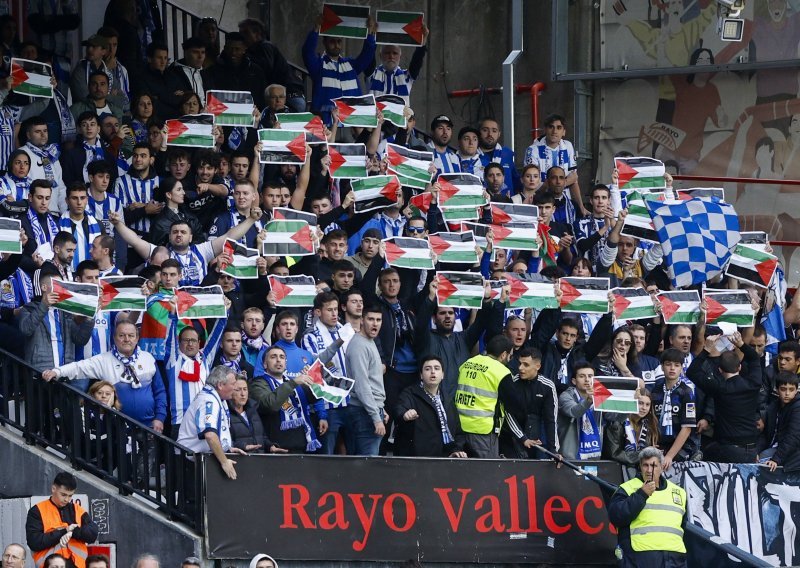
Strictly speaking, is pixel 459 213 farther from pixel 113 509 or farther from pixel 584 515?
pixel 113 509

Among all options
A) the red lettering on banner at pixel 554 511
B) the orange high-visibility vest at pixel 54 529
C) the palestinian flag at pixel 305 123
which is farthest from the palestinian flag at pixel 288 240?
the orange high-visibility vest at pixel 54 529

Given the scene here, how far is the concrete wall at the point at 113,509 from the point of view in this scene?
46.9 ft

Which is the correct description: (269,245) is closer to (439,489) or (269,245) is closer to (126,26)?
(439,489)

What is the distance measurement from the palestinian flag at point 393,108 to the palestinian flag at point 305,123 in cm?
103

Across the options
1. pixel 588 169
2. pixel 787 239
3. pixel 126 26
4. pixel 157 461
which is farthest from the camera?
pixel 588 169

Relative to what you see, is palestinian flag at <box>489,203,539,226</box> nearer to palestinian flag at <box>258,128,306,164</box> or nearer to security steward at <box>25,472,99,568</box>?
palestinian flag at <box>258,128,306,164</box>

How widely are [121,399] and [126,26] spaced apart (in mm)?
6006

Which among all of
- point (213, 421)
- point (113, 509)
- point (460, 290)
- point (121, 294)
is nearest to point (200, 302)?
point (121, 294)

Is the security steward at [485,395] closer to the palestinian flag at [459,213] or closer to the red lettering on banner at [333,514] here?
the red lettering on banner at [333,514]

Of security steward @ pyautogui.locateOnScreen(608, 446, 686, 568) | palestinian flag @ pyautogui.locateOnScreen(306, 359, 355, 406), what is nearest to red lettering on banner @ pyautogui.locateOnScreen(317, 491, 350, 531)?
palestinian flag @ pyautogui.locateOnScreen(306, 359, 355, 406)

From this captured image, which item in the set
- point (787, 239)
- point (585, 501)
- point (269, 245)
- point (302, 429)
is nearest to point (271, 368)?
point (302, 429)

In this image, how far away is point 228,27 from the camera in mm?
23594

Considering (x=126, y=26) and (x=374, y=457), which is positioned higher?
(x=126, y=26)

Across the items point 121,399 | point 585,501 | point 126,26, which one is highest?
point 126,26
